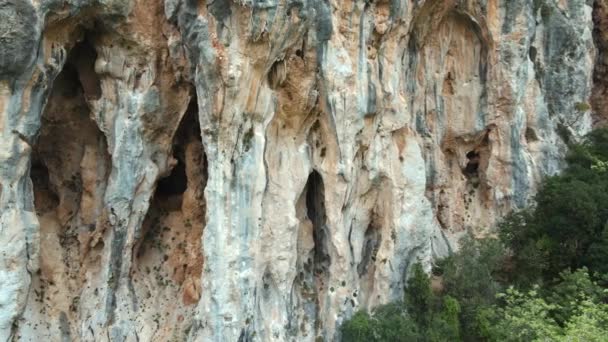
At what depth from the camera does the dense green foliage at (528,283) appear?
14547mm

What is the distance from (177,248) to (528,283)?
1117 centimetres

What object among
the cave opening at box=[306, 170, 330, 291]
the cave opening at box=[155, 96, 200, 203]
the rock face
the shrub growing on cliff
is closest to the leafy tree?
the shrub growing on cliff

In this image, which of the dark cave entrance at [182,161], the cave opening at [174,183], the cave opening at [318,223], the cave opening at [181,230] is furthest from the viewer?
the cave opening at [174,183]

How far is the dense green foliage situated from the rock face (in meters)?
1.19

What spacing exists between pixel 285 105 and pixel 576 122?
14823 mm

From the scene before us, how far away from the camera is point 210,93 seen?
14234 millimetres

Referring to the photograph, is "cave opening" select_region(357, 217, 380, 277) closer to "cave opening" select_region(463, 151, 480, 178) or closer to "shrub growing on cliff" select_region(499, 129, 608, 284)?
"shrub growing on cliff" select_region(499, 129, 608, 284)

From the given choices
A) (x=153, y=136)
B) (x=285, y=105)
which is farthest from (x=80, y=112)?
(x=285, y=105)

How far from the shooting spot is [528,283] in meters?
18.1

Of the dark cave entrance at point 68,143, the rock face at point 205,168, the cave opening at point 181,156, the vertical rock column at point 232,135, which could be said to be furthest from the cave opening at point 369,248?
the dark cave entrance at point 68,143

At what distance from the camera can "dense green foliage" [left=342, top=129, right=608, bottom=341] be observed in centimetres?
1455

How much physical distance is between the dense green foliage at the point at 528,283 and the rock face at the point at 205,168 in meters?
1.19

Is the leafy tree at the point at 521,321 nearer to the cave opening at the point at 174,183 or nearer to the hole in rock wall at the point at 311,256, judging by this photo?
the hole in rock wall at the point at 311,256

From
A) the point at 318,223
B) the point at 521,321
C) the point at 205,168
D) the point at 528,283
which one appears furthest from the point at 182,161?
the point at 528,283
